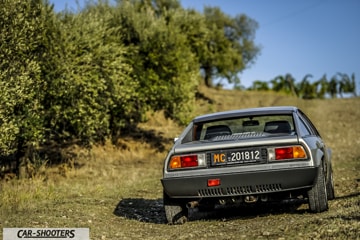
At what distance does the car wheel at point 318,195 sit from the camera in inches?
259

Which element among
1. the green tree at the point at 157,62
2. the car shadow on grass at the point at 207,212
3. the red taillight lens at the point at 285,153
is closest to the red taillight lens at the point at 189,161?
the red taillight lens at the point at 285,153

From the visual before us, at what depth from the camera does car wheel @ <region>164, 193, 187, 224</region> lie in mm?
7125

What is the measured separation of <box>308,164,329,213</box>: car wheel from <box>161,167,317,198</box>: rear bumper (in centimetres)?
18

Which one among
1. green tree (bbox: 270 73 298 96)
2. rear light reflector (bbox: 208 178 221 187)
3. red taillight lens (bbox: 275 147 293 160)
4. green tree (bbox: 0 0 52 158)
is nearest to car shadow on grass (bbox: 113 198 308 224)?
rear light reflector (bbox: 208 178 221 187)

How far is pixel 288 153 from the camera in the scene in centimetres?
644

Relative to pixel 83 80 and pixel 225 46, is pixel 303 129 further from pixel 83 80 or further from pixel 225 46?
pixel 225 46

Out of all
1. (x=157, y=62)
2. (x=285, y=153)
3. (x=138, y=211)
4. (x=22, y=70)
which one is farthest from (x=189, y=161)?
(x=157, y=62)

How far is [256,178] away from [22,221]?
3.32 meters

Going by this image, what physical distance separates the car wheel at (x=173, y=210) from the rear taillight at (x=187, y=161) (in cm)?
54

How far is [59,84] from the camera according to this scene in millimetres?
15414

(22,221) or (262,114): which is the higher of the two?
(262,114)

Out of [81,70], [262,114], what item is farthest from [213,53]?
[262,114]

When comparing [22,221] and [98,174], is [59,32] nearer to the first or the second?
[98,174]

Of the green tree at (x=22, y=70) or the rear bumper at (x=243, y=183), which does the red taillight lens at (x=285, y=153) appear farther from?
the green tree at (x=22, y=70)
